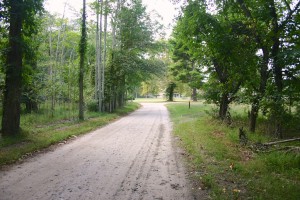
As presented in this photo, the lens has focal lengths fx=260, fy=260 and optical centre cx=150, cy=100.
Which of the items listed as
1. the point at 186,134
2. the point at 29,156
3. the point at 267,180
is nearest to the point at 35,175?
the point at 29,156

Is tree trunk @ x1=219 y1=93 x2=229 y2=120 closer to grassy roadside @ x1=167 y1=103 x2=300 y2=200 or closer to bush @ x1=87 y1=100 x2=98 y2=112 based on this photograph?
grassy roadside @ x1=167 y1=103 x2=300 y2=200

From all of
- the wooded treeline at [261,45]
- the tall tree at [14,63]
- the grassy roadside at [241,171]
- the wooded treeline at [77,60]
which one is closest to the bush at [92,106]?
the wooded treeline at [77,60]

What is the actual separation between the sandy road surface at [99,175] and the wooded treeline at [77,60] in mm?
4240

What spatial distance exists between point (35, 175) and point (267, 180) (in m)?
5.38

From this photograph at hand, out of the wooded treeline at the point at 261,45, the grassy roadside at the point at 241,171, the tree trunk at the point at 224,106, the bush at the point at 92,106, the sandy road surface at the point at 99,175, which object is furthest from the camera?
the bush at the point at 92,106

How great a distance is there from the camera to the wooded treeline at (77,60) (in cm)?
1041

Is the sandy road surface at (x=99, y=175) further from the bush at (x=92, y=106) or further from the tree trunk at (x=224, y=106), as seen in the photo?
the bush at (x=92, y=106)

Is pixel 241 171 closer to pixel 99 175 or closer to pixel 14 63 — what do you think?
pixel 99 175

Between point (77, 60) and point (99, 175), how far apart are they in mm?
17629

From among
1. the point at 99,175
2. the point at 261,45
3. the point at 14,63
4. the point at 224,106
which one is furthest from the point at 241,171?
the point at 224,106

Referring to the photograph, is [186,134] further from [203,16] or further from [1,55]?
[1,55]

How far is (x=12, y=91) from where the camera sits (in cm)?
1048

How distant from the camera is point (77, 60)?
880 inches

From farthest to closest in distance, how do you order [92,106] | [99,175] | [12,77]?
[92,106] < [12,77] < [99,175]
